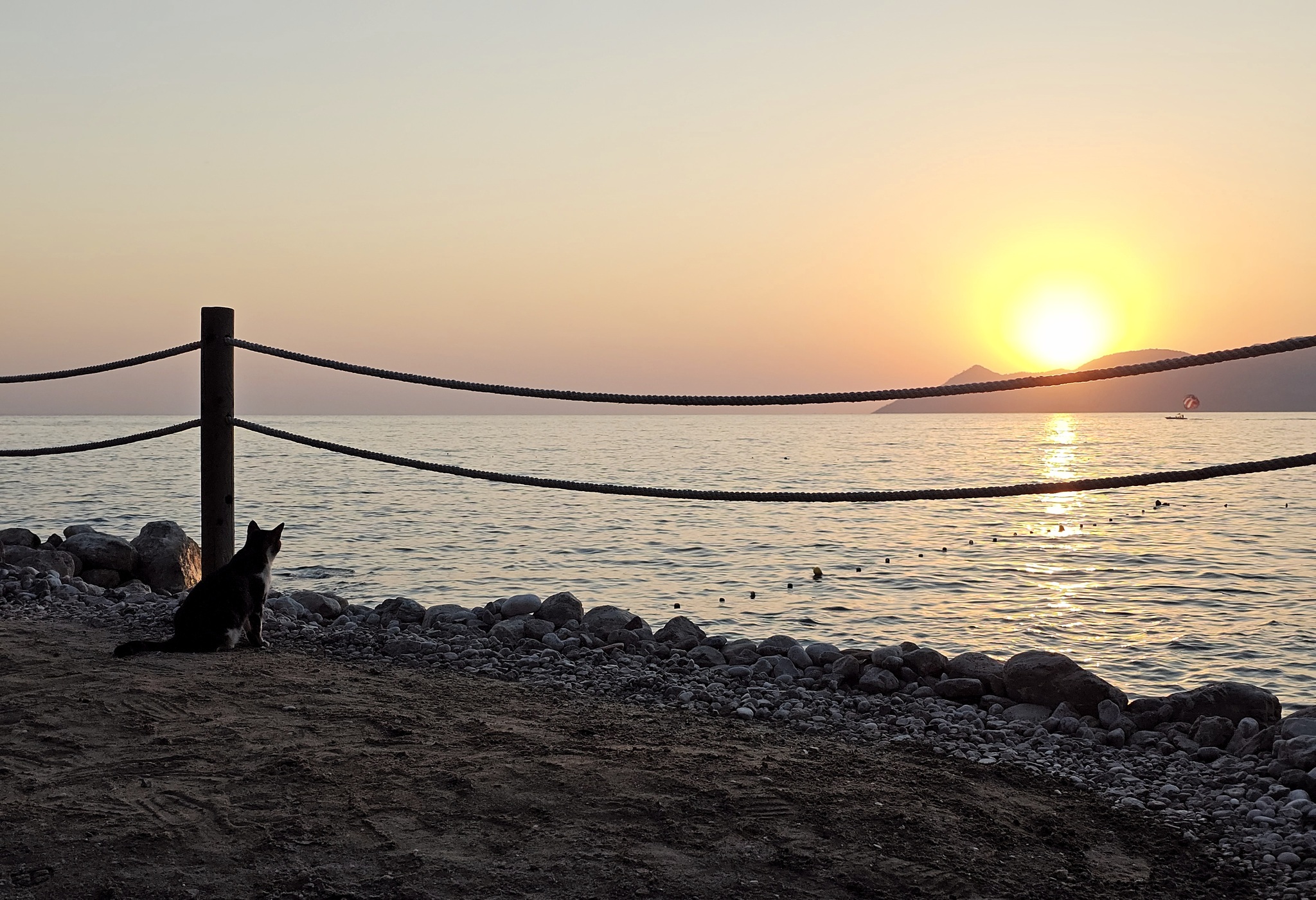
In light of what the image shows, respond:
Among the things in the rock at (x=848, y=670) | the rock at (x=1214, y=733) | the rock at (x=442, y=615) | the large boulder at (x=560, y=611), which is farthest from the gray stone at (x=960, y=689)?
the rock at (x=442, y=615)

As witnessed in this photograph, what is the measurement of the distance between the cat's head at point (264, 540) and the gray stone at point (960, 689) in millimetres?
3949

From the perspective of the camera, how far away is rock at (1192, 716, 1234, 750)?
4.70m

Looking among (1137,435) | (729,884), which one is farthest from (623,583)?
(1137,435)

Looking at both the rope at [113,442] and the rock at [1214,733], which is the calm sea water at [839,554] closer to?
the rock at [1214,733]

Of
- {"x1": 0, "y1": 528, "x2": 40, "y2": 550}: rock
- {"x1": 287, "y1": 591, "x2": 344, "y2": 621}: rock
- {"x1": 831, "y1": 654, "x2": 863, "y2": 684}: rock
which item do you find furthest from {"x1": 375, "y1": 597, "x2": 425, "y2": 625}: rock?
{"x1": 0, "y1": 528, "x2": 40, "y2": 550}: rock

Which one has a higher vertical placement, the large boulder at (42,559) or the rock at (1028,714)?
the large boulder at (42,559)

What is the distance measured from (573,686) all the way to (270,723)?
5.56 feet

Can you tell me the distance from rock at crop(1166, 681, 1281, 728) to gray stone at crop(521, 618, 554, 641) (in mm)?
3746

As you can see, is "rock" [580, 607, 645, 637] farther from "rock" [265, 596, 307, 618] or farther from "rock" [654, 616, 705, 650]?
"rock" [265, 596, 307, 618]

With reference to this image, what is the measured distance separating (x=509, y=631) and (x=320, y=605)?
1.89m

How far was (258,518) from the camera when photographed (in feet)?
67.6

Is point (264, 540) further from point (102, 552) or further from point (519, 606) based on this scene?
point (102, 552)

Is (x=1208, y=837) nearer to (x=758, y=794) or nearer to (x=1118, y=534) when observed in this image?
(x=758, y=794)

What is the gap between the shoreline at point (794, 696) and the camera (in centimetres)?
362
